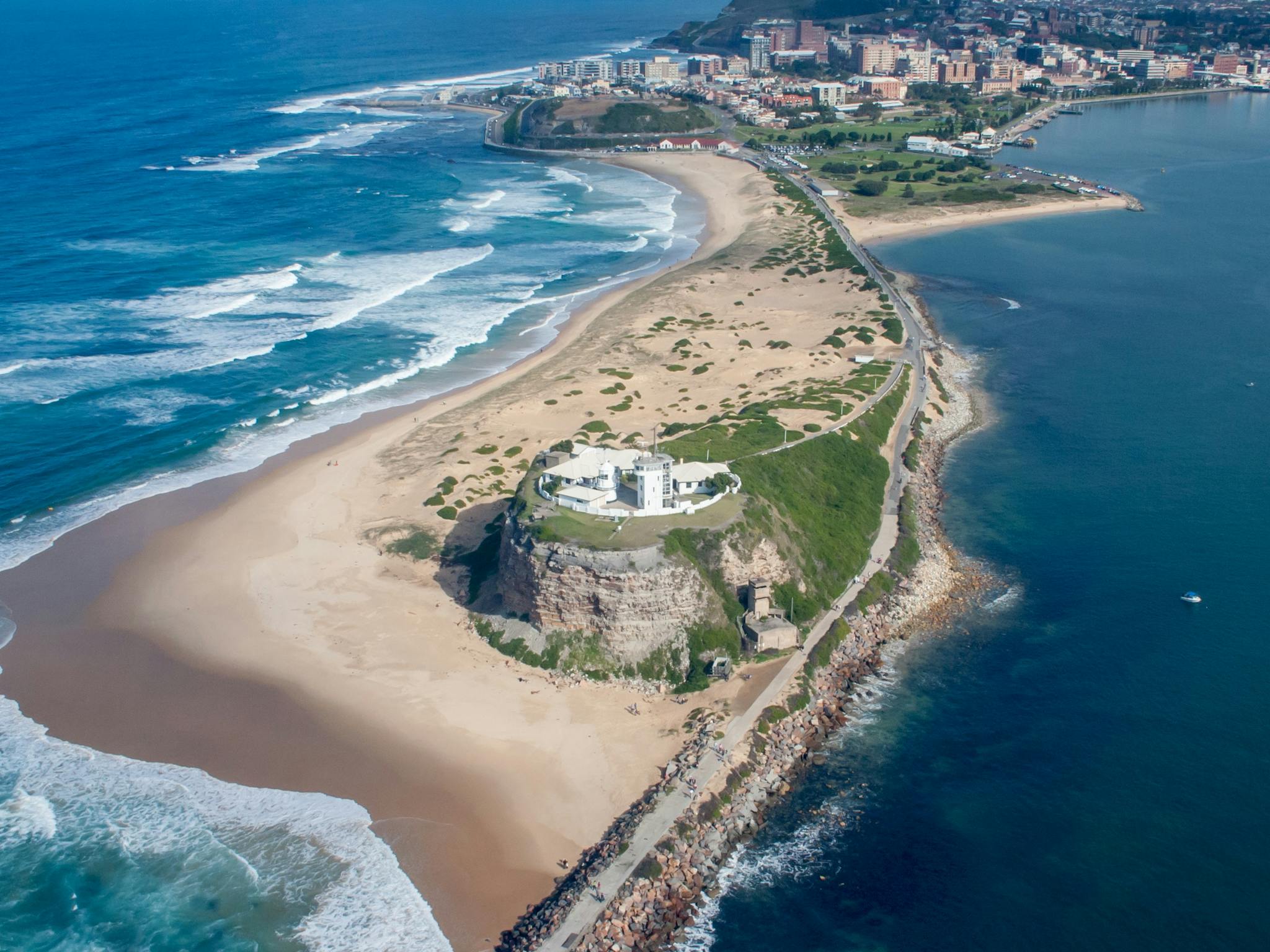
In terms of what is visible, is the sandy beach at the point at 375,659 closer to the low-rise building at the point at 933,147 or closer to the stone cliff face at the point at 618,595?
the stone cliff face at the point at 618,595

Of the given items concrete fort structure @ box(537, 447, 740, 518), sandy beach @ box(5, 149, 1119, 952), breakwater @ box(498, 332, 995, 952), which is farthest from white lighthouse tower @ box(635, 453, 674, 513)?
breakwater @ box(498, 332, 995, 952)

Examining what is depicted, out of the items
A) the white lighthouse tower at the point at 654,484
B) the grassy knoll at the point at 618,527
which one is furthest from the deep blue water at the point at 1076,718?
the white lighthouse tower at the point at 654,484

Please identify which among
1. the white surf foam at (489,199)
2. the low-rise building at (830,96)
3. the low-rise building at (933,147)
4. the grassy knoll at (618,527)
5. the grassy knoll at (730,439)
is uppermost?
the low-rise building at (830,96)

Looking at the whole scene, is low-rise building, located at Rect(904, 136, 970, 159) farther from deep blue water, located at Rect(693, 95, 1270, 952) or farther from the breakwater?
the breakwater

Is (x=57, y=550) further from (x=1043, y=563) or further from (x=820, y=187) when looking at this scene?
(x=820, y=187)

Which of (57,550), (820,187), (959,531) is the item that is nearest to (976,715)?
(959,531)
